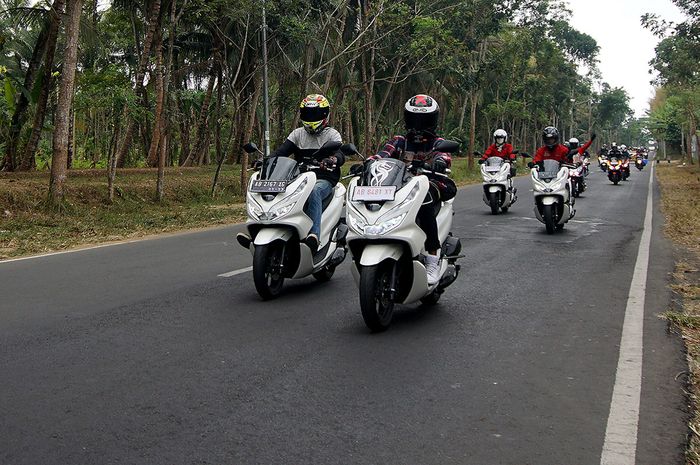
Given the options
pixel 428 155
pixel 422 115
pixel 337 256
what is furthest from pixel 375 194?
pixel 337 256

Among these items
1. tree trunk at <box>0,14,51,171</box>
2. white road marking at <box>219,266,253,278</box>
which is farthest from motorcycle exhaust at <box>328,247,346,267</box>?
tree trunk at <box>0,14,51,171</box>

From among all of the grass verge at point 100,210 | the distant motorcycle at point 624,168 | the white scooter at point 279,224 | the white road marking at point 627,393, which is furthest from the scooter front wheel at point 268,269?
the distant motorcycle at point 624,168

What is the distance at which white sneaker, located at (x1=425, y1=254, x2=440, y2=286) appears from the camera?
6562 mm

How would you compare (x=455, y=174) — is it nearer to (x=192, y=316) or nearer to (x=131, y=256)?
(x=131, y=256)

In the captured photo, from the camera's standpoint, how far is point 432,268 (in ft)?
21.7

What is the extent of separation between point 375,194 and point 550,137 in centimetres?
916

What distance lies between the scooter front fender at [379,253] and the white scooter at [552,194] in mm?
7953

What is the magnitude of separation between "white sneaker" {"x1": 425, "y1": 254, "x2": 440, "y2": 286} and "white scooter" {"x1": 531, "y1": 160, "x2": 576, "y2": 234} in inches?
284

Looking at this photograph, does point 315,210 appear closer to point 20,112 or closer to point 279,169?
point 279,169

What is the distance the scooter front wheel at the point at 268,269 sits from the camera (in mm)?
7035

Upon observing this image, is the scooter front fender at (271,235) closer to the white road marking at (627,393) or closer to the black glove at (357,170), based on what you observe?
the black glove at (357,170)

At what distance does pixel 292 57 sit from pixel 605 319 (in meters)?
26.6

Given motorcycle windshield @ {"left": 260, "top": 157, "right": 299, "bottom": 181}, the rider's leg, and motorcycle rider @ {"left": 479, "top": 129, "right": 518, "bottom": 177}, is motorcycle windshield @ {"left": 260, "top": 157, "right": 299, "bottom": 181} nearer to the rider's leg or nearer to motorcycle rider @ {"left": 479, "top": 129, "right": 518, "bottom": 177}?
the rider's leg

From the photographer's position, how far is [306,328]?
20.2ft
